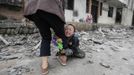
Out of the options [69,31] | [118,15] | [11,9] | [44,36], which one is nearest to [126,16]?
[118,15]

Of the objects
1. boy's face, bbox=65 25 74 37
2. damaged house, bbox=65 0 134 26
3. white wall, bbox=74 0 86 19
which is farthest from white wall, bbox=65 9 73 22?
boy's face, bbox=65 25 74 37

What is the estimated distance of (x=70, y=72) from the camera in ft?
9.27

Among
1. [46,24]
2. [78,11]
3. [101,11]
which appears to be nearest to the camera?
[46,24]

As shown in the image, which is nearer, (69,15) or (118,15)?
(69,15)

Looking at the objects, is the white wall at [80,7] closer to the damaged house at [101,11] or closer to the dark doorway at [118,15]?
the damaged house at [101,11]

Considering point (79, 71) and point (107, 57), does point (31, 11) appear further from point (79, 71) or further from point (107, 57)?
point (107, 57)

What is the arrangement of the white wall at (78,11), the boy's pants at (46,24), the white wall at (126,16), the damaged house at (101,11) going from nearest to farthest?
the boy's pants at (46,24) < the white wall at (78,11) < the damaged house at (101,11) < the white wall at (126,16)

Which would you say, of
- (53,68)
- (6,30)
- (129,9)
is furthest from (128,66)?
(129,9)

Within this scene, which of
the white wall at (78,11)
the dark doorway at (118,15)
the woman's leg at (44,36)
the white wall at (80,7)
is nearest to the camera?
the woman's leg at (44,36)

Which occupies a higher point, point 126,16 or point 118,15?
point 118,15

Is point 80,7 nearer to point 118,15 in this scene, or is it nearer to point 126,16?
point 118,15

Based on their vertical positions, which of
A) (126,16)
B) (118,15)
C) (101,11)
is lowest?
(126,16)

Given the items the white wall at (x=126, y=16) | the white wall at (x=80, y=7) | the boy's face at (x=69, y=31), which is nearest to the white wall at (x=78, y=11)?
the white wall at (x=80, y=7)

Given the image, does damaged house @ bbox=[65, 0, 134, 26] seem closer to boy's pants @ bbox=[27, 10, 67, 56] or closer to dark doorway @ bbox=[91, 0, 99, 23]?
dark doorway @ bbox=[91, 0, 99, 23]
